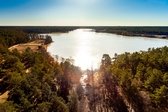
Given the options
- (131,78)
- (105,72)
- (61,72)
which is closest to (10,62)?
(61,72)

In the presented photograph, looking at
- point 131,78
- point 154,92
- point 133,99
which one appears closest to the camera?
point 154,92

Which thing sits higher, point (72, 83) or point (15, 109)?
point (15, 109)

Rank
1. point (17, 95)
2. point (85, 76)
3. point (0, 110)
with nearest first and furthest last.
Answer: point (0, 110)
point (17, 95)
point (85, 76)

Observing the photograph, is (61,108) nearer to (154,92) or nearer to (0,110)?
(0,110)

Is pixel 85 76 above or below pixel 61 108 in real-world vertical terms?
below

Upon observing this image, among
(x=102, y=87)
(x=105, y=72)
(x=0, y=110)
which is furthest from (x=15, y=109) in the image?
(x=105, y=72)

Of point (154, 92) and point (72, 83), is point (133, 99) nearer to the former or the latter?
point (154, 92)

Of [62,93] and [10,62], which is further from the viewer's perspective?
[10,62]

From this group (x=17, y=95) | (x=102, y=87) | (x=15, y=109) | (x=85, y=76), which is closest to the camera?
(x=15, y=109)

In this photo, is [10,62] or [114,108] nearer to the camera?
[114,108]
